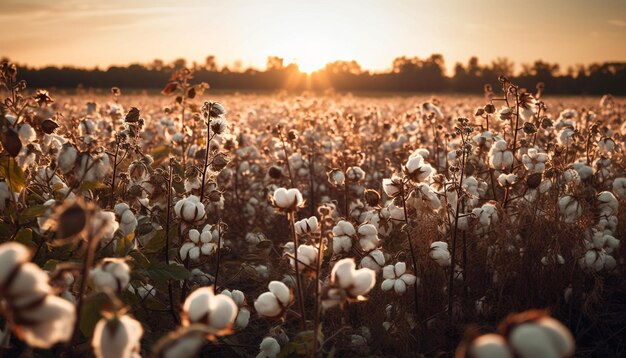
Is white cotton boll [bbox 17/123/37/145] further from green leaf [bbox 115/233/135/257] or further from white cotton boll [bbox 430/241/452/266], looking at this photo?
white cotton boll [bbox 430/241/452/266]

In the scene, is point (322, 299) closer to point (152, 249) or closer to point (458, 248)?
point (152, 249)

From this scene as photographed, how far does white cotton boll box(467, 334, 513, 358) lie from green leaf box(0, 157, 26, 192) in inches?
72.0

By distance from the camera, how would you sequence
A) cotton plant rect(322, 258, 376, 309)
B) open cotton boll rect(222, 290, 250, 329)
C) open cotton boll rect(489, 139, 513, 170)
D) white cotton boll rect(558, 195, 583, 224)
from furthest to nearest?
open cotton boll rect(489, 139, 513, 170) → white cotton boll rect(558, 195, 583, 224) → open cotton boll rect(222, 290, 250, 329) → cotton plant rect(322, 258, 376, 309)

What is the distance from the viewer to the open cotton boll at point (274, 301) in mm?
1759

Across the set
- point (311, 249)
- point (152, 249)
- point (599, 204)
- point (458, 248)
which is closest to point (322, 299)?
point (311, 249)

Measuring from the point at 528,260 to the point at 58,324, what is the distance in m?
2.50

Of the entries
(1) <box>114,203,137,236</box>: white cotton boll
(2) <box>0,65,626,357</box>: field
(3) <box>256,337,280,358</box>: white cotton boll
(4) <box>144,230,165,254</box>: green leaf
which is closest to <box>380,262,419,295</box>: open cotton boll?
(2) <box>0,65,626,357</box>: field

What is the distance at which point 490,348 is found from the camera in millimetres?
838

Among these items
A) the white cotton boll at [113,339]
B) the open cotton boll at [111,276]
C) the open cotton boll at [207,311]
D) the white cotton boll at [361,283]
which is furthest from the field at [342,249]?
the white cotton boll at [113,339]

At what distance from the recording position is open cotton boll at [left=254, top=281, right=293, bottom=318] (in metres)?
1.76

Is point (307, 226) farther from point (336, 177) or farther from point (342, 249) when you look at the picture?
point (336, 177)

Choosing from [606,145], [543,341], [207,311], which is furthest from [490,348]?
[606,145]

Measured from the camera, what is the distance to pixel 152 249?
246cm

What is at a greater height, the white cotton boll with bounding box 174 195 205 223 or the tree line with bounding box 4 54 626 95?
the tree line with bounding box 4 54 626 95
